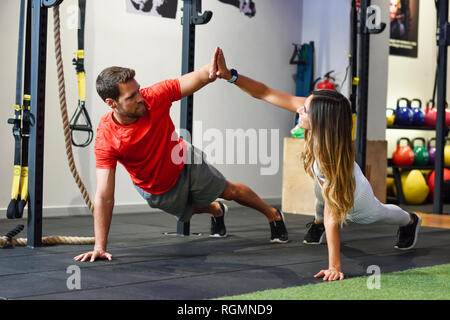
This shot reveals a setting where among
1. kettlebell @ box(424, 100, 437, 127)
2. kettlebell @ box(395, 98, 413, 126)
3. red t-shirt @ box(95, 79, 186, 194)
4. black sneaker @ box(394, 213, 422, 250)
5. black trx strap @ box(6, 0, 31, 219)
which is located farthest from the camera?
kettlebell @ box(424, 100, 437, 127)

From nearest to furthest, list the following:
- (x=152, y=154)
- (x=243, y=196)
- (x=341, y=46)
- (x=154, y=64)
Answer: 1. (x=152, y=154)
2. (x=243, y=196)
3. (x=154, y=64)
4. (x=341, y=46)

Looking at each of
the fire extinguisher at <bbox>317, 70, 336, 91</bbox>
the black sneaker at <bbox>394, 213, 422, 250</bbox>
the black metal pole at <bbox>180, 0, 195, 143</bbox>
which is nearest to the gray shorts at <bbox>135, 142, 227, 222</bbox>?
A: the black metal pole at <bbox>180, 0, 195, 143</bbox>

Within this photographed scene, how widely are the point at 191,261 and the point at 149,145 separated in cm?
61

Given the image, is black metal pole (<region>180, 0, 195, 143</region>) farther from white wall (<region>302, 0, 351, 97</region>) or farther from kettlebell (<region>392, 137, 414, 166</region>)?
kettlebell (<region>392, 137, 414, 166</region>)

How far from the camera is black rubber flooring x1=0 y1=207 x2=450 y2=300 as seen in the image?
2459 millimetres

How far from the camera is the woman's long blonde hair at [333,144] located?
2.77 metres

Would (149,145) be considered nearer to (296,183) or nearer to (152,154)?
(152,154)

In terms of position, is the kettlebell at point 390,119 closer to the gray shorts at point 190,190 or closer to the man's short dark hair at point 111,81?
the gray shorts at point 190,190

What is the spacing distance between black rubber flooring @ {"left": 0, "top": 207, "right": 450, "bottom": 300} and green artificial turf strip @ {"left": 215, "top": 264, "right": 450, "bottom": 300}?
0.11 m

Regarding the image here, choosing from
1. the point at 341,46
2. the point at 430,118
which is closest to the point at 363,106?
the point at 341,46

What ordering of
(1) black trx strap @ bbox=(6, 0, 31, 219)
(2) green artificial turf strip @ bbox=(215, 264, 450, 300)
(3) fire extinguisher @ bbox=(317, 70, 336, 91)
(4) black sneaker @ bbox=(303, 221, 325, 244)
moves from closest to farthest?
A: 1. (2) green artificial turf strip @ bbox=(215, 264, 450, 300)
2. (1) black trx strap @ bbox=(6, 0, 31, 219)
3. (4) black sneaker @ bbox=(303, 221, 325, 244)
4. (3) fire extinguisher @ bbox=(317, 70, 336, 91)

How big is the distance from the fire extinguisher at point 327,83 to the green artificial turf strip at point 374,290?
12.5 ft

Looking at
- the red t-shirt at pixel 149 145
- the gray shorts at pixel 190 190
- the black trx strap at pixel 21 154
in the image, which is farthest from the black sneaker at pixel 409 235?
the black trx strap at pixel 21 154

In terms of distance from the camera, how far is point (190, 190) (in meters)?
3.59
